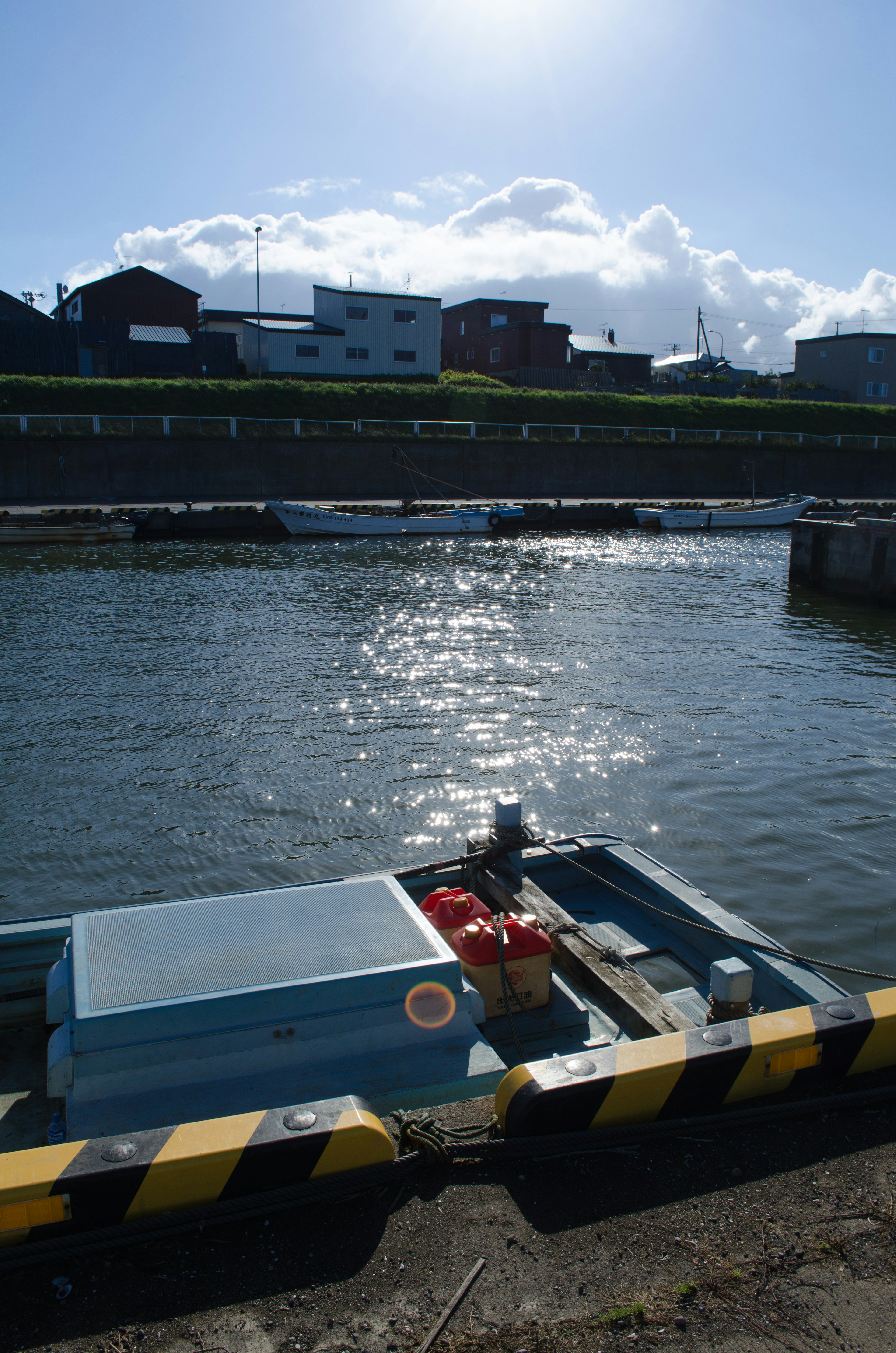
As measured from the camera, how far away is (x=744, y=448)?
54.2 m

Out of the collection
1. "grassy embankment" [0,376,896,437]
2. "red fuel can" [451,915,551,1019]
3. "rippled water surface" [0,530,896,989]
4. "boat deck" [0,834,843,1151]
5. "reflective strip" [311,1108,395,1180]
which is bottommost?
"rippled water surface" [0,530,896,989]

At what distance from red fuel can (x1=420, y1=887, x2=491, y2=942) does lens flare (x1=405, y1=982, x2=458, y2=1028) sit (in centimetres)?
95

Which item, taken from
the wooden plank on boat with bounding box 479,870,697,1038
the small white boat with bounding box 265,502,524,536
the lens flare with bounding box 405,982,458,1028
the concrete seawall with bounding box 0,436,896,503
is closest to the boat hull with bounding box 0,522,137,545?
the small white boat with bounding box 265,502,524,536

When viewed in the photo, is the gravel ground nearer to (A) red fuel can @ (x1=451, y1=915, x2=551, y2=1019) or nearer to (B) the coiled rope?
(B) the coiled rope

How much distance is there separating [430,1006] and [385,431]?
4461 cm

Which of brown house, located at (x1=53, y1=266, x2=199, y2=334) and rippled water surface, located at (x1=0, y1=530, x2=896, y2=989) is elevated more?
brown house, located at (x1=53, y1=266, x2=199, y2=334)

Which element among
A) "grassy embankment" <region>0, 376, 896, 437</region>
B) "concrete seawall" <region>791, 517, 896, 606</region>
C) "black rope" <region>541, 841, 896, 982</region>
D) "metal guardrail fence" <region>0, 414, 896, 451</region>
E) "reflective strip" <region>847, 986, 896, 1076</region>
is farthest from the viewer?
"grassy embankment" <region>0, 376, 896, 437</region>

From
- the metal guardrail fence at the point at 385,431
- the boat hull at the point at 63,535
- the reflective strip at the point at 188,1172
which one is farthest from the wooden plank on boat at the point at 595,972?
the metal guardrail fence at the point at 385,431

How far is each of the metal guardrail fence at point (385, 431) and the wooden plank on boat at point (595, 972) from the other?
3893 cm

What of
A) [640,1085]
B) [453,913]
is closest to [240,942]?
[453,913]

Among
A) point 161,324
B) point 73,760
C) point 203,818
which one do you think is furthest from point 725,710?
point 161,324

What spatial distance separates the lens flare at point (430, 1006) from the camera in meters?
4.31

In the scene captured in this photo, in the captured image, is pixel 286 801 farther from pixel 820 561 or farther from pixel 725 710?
pixel 820 561

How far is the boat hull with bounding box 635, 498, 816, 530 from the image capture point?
138 ft
